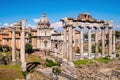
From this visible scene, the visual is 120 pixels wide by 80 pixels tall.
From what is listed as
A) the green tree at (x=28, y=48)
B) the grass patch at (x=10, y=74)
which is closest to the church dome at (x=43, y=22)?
the green tree at (x=28, y=48)

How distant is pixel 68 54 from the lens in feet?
119

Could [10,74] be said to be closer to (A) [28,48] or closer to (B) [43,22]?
(A) [28,48]

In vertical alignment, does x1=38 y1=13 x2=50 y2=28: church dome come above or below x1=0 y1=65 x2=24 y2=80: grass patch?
above

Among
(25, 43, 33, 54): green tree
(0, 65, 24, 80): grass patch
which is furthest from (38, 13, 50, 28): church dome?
(0, 65, 24, 80): grass patch

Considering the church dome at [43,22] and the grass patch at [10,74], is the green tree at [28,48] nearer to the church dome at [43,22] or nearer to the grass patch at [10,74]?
the church dome at [43,22]

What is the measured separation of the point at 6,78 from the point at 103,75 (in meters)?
14.2

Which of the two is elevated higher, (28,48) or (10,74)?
(28,48)

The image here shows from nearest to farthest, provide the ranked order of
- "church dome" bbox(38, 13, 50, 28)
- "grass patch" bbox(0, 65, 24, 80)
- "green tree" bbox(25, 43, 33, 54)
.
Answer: "grass patch" bbox(0, 65, 24, 80) < "green tree" bbox(25, 43, 33, 54) < "church dome" bbox(38, 13, 50, 28)

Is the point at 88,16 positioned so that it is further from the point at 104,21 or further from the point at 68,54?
the point at 68,54

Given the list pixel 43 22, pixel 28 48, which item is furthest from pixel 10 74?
pixel 43 22

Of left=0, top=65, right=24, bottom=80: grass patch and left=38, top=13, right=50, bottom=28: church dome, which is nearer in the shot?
left=0, top=65, right=24, bottom=80: grass patch

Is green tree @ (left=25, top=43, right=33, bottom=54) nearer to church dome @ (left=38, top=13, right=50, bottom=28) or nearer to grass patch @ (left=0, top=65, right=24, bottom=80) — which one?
church dome @ (left=38, top=13, right=50, bottom=28)

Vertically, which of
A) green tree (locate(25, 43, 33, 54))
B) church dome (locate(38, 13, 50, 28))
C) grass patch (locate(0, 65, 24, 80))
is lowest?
grass patch (locate(0, 65, 24, 80))

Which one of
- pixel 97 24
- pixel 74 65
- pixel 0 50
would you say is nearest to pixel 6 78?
pixel 74 65
